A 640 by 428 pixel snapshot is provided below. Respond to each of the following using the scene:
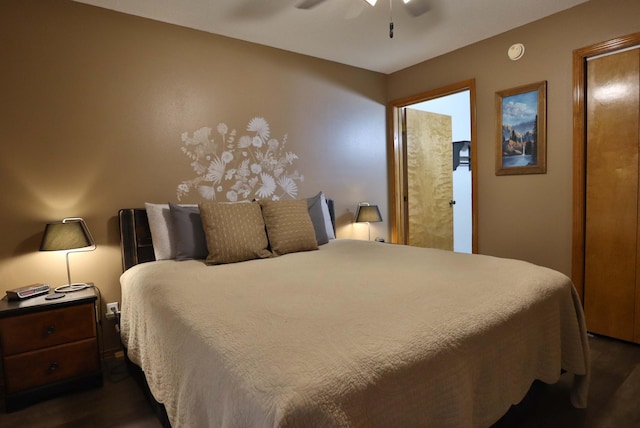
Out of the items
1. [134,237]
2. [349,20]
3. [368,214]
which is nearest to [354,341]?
[134,237]

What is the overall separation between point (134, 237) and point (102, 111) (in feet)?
2.97

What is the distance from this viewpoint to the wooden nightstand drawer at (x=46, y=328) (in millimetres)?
1920

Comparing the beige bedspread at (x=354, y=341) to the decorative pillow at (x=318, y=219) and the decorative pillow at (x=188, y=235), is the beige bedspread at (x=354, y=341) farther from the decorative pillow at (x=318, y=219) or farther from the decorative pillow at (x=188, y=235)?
the decorative pillow at (x=318, y=219)

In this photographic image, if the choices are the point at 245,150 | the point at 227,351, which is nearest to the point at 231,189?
the point at 245,150

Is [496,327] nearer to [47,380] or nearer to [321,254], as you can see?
[321,254]

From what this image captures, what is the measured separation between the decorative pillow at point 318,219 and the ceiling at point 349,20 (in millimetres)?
1411

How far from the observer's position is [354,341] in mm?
1057

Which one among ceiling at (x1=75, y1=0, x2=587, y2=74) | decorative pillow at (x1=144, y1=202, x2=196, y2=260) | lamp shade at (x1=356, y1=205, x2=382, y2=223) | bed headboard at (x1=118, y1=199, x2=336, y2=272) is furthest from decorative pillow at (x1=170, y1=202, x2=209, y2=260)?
lamp shade at (x1=356, y1=205, x2=382, y2=223)

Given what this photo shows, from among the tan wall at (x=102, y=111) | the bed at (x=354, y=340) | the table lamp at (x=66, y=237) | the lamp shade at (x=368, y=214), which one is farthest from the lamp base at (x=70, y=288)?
the lamp shade at (x=368, y=214)

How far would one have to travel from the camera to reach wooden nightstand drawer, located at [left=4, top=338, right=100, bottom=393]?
76.4 inches

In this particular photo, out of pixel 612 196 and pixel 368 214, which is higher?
pixel 612 196

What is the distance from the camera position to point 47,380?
2.03 metres

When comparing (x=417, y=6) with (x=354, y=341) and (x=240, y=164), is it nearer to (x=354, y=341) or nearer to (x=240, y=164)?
(x=240, y=164)

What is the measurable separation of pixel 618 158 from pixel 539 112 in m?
0.66
